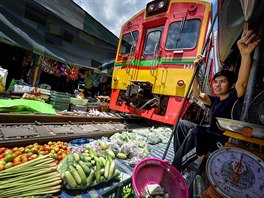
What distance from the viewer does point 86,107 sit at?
24.4ft

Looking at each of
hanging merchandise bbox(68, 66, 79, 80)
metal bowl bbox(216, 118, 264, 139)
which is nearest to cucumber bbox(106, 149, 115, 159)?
metal bowl bbox(216, 118, 264, 139)

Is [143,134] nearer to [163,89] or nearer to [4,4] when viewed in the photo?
[163,89]

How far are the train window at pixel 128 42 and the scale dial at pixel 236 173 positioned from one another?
529 cm

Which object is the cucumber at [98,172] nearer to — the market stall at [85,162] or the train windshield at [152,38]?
the market stall at [85,162]

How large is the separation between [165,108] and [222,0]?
3.62 meters

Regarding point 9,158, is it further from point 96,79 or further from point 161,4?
point 96,79

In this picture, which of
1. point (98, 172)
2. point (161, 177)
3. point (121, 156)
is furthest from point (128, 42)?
point (161, 177)

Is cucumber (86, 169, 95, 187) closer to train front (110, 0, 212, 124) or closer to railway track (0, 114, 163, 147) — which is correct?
railway track (0, 114, 163, 147)

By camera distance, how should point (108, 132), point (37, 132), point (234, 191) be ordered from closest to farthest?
point (234, 191)
point (37, 132)
point (108, 132)

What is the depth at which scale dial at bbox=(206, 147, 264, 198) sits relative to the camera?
1.20 meters

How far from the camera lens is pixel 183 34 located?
5.07 metres

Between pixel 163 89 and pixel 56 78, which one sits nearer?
pixel 163 89

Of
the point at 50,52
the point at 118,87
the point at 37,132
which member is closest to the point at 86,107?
the point at 118,87

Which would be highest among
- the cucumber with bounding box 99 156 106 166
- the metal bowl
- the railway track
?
the metal bowl
